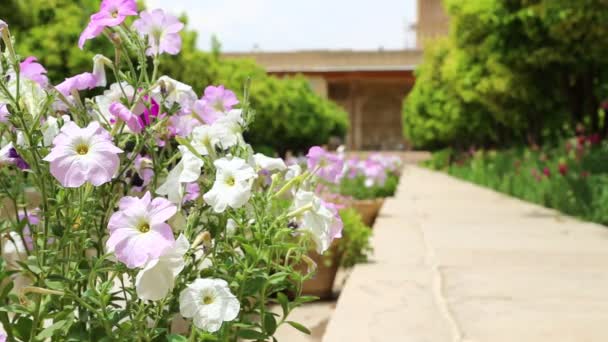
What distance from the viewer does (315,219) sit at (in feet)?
4.99

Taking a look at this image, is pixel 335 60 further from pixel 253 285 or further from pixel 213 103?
pixel 253 285

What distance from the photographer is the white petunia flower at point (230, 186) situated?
4.31ft

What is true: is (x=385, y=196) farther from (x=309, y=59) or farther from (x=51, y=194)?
(x=309, y=59)

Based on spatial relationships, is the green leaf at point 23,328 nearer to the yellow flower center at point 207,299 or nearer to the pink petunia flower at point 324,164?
the yellow flower center at point 207,299

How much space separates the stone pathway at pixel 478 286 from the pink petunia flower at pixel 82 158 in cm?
122

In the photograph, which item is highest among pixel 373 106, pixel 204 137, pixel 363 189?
pixel 204 137

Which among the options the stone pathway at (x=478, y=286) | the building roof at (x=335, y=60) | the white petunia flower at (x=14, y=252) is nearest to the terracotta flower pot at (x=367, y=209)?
the stone pathway at (x=478, y=286)

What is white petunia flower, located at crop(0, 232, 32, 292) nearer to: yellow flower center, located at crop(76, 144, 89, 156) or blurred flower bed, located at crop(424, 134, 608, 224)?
yellow flower center, located at crop(76, 144, 89, 156)

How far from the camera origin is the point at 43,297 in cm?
148

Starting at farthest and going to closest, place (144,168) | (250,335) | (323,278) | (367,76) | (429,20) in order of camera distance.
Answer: (429,20), (367,76), (323,278), (144,168), (250,335)

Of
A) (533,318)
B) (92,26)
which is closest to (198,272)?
(92,26)

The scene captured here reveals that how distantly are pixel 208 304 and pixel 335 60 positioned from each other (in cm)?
3421

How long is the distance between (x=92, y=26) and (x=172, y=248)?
1.51 feet

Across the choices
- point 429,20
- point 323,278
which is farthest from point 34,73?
point 429,20
